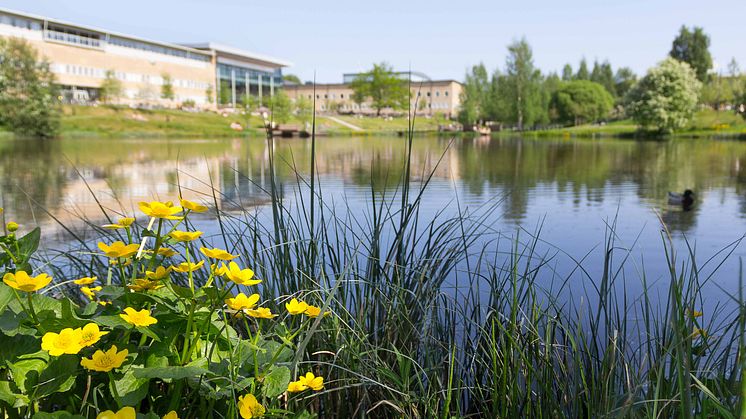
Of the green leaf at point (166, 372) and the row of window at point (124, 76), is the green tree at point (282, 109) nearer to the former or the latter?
the row of window at point (124, 76)

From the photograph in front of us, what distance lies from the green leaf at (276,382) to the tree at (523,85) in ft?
167

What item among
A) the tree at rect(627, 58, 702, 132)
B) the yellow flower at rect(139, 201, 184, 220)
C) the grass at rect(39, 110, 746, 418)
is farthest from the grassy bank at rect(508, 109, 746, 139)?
the yellow flower at rect(139, 201, 184, 220)

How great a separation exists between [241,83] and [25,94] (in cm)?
4907

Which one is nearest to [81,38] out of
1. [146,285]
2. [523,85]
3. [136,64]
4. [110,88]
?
[136,64]

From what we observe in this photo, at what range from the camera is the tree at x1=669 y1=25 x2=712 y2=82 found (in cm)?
5472

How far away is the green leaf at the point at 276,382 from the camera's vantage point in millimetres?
1294

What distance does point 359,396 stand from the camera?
74.0 inches

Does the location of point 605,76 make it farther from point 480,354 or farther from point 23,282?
point 23,282

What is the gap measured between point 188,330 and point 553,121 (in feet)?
200

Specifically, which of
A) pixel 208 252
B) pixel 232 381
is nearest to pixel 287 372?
pixel 232 381

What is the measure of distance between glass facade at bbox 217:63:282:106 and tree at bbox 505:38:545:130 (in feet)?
105

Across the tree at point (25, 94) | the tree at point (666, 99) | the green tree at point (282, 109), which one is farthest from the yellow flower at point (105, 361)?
the green tree at point (282, 109)

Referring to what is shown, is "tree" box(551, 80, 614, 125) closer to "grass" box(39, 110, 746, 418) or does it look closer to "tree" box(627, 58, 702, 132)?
"tree" box(627, 58, 702, 132)

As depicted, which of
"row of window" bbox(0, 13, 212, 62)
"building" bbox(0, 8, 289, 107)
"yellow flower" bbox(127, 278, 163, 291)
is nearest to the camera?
"yellow flower" bbox(127, 278, 163, 291)
